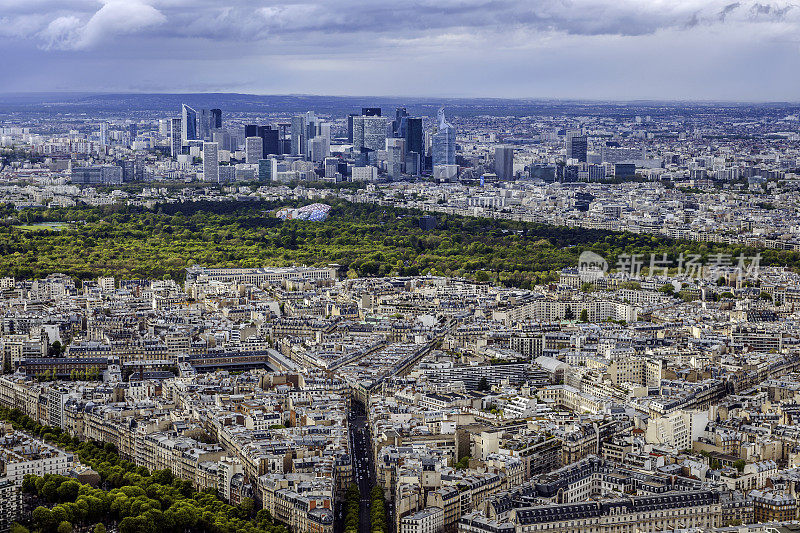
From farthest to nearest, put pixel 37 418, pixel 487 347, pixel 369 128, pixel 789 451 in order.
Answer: pixel 369 128, pixel 487 347, pixel 37 418, pixel 789 451

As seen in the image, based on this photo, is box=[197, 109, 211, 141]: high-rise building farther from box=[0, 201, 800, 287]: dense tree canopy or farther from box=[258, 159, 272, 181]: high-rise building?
box=[0, 201, 800, 287]: dense tree canopy

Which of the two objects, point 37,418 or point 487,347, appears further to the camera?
point 487,347

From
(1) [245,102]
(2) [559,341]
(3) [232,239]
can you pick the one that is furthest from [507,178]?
(1) [245,102]

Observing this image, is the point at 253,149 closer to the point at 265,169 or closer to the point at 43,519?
the point at 265,169

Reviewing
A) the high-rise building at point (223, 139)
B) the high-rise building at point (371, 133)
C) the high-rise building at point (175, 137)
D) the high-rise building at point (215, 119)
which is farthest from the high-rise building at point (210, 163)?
the high-rise building at point (215, 119)

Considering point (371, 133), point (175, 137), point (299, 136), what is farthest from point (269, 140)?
point (175, 137)

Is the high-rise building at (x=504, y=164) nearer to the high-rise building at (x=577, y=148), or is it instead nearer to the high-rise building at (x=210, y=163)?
the high-rise building at (x=577, y=148)

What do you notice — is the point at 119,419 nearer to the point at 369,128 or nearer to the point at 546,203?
the point at 546,203
